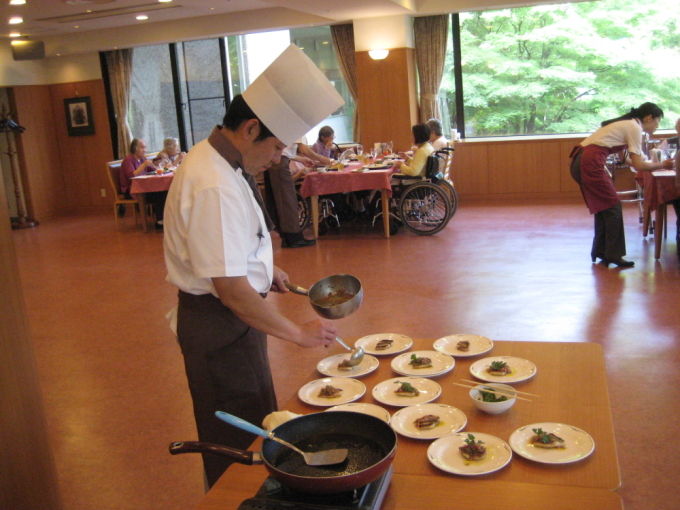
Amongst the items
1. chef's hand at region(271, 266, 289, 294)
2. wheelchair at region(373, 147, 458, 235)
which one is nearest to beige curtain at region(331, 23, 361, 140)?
wheelchair at region(373, 147, 458, 235)

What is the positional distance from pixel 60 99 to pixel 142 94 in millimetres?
1334

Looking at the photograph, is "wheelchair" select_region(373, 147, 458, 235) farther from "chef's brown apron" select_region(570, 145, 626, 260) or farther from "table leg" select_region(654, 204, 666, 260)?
"table leg" select_region(654, 204, 666, 260)

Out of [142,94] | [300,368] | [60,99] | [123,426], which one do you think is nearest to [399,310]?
[300,368]

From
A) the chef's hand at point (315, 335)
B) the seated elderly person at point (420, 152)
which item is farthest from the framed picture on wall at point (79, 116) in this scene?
the chef's hand at point (315, 335)

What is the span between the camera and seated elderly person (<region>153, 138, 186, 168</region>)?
8.82 metres

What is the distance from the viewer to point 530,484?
1.28m

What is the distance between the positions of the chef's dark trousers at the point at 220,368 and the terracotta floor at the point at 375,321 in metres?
0.77

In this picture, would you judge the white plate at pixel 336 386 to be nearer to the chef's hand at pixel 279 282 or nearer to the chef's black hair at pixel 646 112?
the chef's hand at pixel 279 282

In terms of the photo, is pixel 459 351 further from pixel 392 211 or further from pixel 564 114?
pixel 564 114

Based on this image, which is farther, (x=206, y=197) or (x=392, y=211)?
(x=392, y=211)

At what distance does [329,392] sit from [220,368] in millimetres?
333

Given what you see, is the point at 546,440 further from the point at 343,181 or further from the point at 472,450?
the point at 343,181

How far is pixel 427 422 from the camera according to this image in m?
1.52

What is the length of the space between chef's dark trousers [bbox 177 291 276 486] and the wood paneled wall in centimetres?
947
